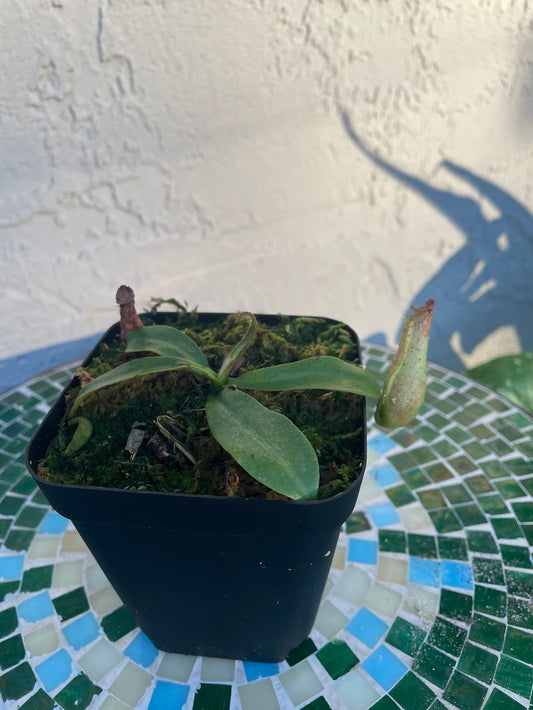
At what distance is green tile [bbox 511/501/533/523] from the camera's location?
71 cm

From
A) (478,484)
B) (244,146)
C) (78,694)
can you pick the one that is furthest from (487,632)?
(244,146)

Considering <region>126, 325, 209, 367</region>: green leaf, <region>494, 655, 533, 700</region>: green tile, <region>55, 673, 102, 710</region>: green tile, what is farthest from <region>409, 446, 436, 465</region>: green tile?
<region>55, 673, 102, 710</region>: green tile

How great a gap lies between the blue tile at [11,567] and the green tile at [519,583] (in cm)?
62

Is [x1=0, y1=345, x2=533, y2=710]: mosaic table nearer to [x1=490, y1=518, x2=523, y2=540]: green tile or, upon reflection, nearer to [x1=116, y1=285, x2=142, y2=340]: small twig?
[x1=490, y1=518, x2=523, y2=540]: green tile

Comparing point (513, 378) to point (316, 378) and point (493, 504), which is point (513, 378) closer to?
point (493, 504)

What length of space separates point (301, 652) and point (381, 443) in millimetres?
382

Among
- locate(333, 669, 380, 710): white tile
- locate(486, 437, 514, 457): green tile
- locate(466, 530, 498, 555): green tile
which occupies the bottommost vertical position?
locate(333, 669, 380, 710): white tile

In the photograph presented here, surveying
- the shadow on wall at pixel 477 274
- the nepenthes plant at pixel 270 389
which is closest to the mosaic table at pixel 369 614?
the nepenthes plant at pixel 270 389

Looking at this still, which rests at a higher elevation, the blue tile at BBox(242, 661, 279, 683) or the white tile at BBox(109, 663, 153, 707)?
the white tile at BBox(109, 663, 153, 707)

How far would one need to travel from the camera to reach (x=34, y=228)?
1.00 metres

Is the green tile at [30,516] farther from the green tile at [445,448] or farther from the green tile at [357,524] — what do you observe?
the green tile at [445,448]

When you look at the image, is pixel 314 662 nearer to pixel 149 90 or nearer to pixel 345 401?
pixel 345 401

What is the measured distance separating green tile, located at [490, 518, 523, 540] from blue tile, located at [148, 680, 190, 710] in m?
0.44

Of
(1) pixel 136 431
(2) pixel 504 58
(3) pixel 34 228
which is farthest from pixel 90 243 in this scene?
(2) pixel 504 58
